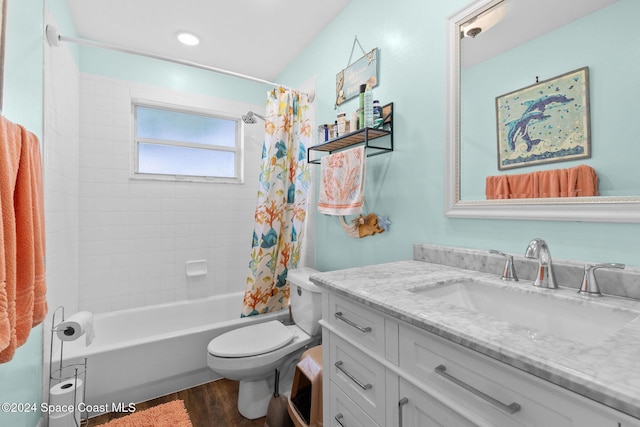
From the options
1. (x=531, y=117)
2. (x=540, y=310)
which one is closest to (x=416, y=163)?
(x=531, y=117)

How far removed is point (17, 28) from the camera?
1201 mm

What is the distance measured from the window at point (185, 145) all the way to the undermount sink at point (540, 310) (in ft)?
7.81

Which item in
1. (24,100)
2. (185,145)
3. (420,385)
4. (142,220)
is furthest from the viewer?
(185,145)

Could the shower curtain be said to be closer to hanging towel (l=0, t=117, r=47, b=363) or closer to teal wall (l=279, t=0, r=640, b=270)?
teal wall (l=279, t=0, r=640, b=270)

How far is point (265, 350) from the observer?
5.30 feet

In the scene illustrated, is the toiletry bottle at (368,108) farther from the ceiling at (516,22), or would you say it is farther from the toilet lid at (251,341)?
the toilet lid at (251,341)

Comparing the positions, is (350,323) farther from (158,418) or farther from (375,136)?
(158,418)

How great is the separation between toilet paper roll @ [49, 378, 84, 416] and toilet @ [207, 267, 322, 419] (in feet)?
2.08

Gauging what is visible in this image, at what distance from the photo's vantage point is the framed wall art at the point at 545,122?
914 mm

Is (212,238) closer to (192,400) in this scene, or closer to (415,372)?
(192,400)

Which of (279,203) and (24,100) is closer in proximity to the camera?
(24,100)

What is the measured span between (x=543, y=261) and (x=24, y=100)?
212 centimetres

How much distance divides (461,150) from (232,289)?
96.1 inches

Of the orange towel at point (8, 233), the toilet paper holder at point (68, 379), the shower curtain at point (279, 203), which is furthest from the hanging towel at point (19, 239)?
the shower curtain at point (279, 203)
